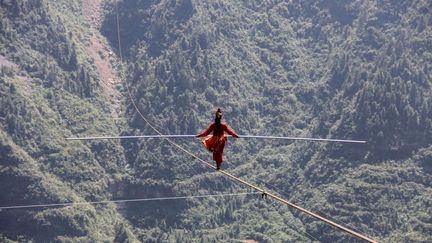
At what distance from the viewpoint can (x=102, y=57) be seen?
78812 mm

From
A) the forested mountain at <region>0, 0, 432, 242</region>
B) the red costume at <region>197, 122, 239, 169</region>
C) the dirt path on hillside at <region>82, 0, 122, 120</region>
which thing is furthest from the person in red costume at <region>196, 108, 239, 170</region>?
the dirt path on hillside at <region>82, 0, 122, 120</region>

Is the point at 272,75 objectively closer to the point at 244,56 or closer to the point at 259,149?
the point at 244,56

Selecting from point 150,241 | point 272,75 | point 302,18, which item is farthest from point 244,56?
point 150,241

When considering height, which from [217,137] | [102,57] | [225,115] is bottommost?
[225,115]

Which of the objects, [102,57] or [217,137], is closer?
[217,137]

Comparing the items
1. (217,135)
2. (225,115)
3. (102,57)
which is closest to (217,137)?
(217,135)

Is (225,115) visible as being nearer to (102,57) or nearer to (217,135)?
(102,57)

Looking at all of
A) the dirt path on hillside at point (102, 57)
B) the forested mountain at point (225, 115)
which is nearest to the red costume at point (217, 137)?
the forested mountain at point (225, 115)

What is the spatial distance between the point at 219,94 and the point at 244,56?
712 centimetres

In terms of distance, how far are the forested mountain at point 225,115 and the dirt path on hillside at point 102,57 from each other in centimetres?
43

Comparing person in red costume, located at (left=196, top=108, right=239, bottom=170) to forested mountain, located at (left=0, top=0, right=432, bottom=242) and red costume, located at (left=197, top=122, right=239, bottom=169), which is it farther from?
forested mountain, located at (left=0, top=0, right=432, bottom=242)

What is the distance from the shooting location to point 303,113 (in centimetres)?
7225

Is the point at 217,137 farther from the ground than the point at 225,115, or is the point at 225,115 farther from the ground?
the point at 217,137

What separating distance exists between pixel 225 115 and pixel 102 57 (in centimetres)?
1367
